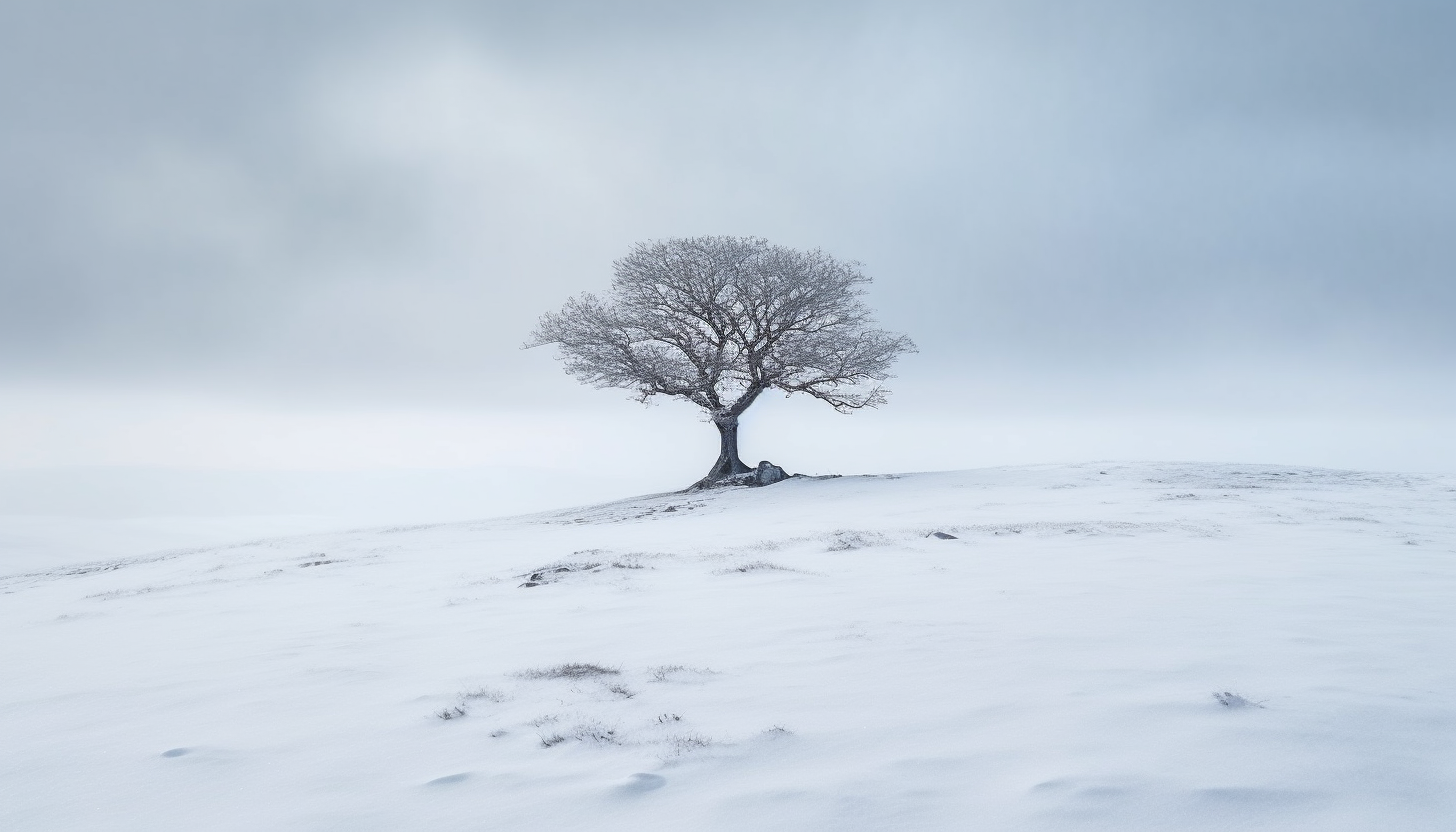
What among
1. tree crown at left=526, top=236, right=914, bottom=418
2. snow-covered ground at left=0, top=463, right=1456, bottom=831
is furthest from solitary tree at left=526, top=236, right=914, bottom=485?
snow-covered ground at left=0, top=463, right=1456, bottom=831

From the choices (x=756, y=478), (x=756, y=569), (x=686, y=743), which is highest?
(x=756, y=478)

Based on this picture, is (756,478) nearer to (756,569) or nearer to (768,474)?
(768,474)

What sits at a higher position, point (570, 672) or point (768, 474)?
point (768, 474)

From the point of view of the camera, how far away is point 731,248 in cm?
2436

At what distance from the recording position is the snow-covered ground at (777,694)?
2852 mm

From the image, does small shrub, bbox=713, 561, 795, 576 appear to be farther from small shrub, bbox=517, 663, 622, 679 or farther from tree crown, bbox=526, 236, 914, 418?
tree crown, bbox=526, 236, 914, 418

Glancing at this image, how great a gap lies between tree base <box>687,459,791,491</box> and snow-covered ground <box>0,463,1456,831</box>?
47.9 ft

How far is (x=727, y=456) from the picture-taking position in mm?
26062

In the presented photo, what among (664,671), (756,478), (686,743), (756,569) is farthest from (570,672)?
(756,478)

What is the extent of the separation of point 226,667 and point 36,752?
1.51 metres

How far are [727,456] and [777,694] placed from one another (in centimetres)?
2206

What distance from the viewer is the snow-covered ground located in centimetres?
285

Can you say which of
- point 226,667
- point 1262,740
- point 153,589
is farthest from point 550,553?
point 1262,740

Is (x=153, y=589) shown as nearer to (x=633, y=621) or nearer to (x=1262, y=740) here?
(x=633, y=621)
